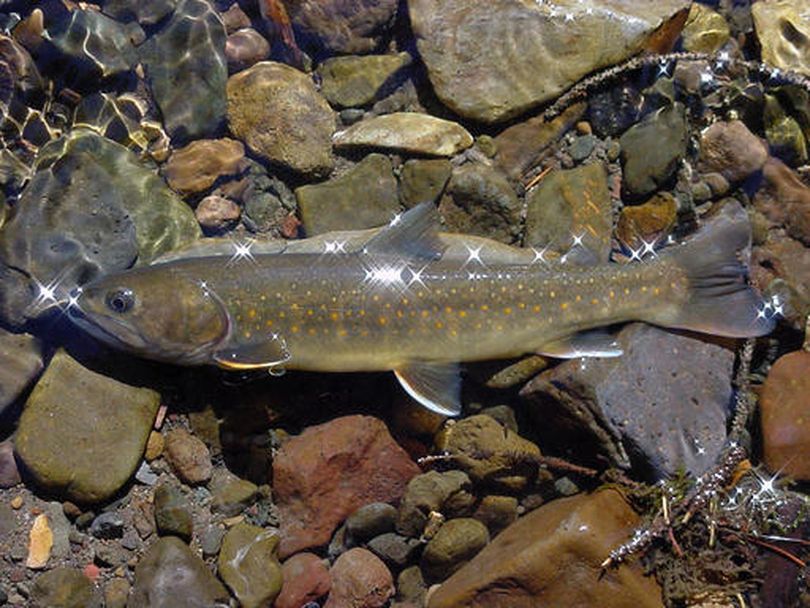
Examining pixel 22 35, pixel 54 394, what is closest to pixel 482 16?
pixel 22 35

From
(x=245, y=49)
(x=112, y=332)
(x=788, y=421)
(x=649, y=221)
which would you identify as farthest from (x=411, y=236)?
(x=788, y=421)

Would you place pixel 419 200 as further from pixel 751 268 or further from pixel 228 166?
pixel 751 268

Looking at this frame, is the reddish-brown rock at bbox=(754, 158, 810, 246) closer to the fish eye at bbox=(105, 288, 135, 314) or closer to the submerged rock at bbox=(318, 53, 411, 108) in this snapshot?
the submerged rock at bbox=(318, 53, 411, 108)

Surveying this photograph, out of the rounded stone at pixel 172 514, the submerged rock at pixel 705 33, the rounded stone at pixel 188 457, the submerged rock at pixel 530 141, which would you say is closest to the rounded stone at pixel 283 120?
the submerged rock at pixel 530 141

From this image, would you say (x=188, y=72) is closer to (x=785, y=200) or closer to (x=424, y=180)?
(x=424, y=180)

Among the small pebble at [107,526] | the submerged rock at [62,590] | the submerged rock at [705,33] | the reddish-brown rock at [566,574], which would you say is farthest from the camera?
the submerged rock at [705,33]

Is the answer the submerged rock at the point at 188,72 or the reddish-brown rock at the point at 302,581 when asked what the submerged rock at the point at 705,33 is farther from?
the reddish-brown rock at the point at 302,581
